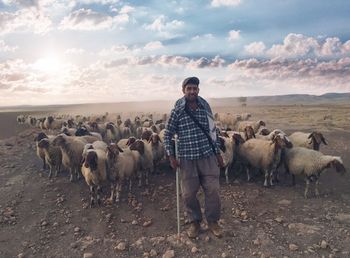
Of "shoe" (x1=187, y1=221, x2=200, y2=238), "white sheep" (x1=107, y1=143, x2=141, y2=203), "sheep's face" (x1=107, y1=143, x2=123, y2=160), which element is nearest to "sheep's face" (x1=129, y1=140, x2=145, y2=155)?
"white sheep" (x1=107, y1=143, x2=141, y2=203)

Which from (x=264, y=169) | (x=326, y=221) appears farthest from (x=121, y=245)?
(x=264, y=169)

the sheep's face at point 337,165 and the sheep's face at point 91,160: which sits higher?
the sheep's face at point 91,160

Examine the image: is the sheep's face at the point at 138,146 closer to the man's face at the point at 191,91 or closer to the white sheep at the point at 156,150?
the white sheep at the point at 156,150

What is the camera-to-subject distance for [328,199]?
923cm

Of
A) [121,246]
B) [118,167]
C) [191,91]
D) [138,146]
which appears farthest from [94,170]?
[191,91]

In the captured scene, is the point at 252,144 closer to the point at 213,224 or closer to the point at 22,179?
the point at 213,224

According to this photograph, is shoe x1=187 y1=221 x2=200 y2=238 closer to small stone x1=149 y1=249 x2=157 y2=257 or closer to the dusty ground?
the dusty ground

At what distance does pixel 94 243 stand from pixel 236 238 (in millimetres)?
2989

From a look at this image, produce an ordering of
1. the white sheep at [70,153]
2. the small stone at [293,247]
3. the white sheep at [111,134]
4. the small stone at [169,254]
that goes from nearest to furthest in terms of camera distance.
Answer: the small stone at [169,254] → the small stone at [293,247] → the white sheep at [70,153] → the white sheep at [111,134]

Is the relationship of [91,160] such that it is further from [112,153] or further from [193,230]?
[193,230]

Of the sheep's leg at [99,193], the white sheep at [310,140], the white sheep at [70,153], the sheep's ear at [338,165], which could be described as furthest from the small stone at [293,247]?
the white sheep at [70,153]

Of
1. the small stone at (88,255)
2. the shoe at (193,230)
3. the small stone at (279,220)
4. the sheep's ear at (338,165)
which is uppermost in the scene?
the sheep's ear at (338,165)

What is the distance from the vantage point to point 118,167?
9.66m

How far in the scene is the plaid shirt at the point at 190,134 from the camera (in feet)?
22.4
